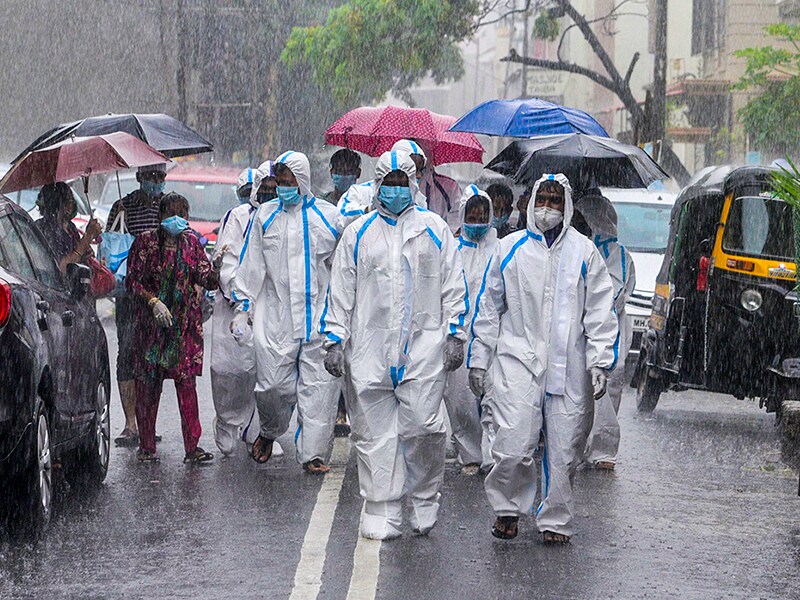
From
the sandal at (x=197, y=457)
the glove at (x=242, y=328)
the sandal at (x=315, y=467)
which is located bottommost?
the sandal at (x=197, y=457)

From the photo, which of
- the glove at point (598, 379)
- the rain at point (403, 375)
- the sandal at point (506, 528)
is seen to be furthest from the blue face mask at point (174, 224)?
the glove at point (598, 379)

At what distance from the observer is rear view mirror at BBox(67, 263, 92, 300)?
826 centimetres

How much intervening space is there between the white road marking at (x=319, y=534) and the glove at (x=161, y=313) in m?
1.32

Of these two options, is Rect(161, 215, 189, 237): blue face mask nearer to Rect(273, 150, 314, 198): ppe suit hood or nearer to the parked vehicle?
Rect(273, 150, 314, 198): ppe suit hood

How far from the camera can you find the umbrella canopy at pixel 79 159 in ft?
31.9

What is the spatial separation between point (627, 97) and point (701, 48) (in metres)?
8.66

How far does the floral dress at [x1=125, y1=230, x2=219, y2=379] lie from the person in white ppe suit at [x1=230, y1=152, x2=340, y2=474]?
430 mm

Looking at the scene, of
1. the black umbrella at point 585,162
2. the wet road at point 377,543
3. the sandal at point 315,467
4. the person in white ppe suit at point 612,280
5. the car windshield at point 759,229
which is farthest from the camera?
the car windshield at point 759,229

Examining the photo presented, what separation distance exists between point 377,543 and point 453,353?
3.19 ft

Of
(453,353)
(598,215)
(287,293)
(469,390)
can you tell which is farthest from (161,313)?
(598,215)

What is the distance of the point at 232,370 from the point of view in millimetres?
9773

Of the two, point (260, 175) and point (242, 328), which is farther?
point (260, 175)

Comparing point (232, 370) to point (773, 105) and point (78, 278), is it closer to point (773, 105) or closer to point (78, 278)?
point (78, 278)

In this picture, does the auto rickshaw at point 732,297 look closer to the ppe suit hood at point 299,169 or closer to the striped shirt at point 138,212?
the ppe suit hood at point 299,169
